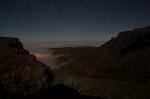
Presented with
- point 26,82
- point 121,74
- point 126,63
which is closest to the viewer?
point 26,82

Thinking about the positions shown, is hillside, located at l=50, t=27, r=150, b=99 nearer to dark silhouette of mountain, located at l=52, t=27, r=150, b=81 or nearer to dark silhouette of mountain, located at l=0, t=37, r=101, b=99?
dark silhouette of mountain, located at l=52, t=27, r=150, b=81

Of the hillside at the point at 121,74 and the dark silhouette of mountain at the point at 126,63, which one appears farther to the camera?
the dark silhouette of mountain at the point at 126,63

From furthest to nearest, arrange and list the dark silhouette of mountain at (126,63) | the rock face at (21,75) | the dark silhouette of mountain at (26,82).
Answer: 1. the dark silhouette of mountain at (126,63)
2. the rock face at (21,75)
3. the dark silhouette of mountain at (26,82)

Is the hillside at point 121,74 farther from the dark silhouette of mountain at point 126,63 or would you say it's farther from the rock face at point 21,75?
the rock face at point 21,75

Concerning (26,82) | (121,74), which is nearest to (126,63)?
(121,74)

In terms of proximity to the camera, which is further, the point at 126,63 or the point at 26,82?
the point at 126,63

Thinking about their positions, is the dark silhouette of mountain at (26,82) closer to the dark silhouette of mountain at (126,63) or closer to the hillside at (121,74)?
the hillside at (121,74)

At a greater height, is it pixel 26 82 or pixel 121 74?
pixel 26 82

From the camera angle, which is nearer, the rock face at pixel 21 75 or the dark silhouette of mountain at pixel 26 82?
the dark silhouette of mountain at pixel 26 82

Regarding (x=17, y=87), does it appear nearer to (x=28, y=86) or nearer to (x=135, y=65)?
(x=28, y=86)

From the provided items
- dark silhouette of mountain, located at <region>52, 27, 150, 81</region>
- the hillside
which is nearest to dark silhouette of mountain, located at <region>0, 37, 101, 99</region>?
the hillside

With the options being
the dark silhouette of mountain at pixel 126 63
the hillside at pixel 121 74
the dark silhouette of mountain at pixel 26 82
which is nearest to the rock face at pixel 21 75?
the dark silhouette of mountain at pixel 26 82

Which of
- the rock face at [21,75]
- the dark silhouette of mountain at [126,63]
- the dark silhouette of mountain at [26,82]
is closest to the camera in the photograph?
the dark silhouette of mountain at [26,82]

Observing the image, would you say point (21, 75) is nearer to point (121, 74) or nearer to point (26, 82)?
point (26, 82)
